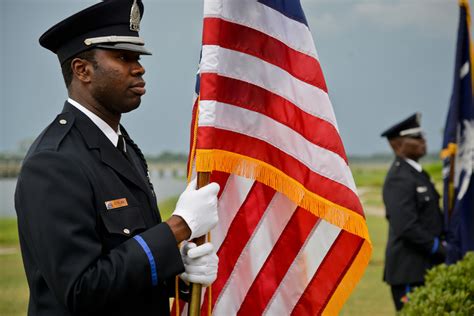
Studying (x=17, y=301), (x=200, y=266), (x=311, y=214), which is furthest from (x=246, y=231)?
(x=17, y=301)

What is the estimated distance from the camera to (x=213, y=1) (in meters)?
2.38

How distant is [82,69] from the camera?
2209 mm

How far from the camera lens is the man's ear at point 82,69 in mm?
2199

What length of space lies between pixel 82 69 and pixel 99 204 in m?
0.40

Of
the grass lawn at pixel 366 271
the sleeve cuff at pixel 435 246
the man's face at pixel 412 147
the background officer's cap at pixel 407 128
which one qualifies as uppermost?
the background officer's cap at pixel 407 128

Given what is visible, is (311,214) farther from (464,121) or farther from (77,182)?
(464,121)

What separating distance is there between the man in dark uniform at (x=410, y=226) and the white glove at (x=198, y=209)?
3.77 metres

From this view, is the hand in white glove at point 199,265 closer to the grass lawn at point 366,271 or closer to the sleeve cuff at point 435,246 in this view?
the sleeve cuff at point 435,246

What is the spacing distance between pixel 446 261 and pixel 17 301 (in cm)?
492

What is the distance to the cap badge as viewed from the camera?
7.63ft

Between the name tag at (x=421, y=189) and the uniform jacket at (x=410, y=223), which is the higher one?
the name tag at (x=421, y=189)

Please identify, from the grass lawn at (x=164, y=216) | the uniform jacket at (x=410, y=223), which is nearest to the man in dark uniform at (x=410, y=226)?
the uniform jacket at (x=410, y=223)

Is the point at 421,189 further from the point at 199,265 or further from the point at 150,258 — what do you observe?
the point at 150,258

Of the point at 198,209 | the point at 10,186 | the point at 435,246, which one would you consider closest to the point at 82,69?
the point at 198,209
